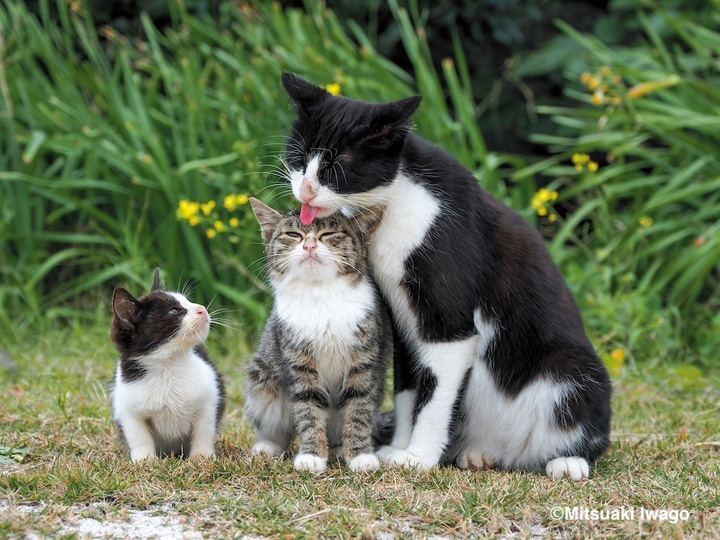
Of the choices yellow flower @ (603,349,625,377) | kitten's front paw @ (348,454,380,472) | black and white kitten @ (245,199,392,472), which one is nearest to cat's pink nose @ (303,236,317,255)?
black and white kitten @ (245,199,392,472)

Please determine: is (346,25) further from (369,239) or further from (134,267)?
(369,239)

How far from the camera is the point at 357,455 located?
10.7ft

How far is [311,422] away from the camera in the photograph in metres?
3.26

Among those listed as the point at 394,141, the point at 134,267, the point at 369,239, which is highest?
the point at 394,141

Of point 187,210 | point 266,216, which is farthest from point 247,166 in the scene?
point 266,216

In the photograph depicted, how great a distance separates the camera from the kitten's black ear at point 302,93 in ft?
10.8

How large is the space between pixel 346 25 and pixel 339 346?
4.25m

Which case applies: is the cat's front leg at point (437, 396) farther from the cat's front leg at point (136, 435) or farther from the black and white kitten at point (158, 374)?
the cat's front leg at point (136, 435)

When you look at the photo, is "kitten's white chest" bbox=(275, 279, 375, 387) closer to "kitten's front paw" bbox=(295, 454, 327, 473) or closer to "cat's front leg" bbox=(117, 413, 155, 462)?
"kitten's front paw" bbox=(295, 454, 327, 473)

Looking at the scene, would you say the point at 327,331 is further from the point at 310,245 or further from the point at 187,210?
the point at 187,210

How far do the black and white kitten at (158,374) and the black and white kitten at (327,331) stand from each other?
0.32 m

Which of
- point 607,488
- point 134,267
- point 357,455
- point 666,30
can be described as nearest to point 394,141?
point 357,455

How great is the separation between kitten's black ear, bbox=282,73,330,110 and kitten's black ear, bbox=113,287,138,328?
0.93 m

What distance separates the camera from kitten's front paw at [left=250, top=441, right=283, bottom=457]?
3482 millimetres
